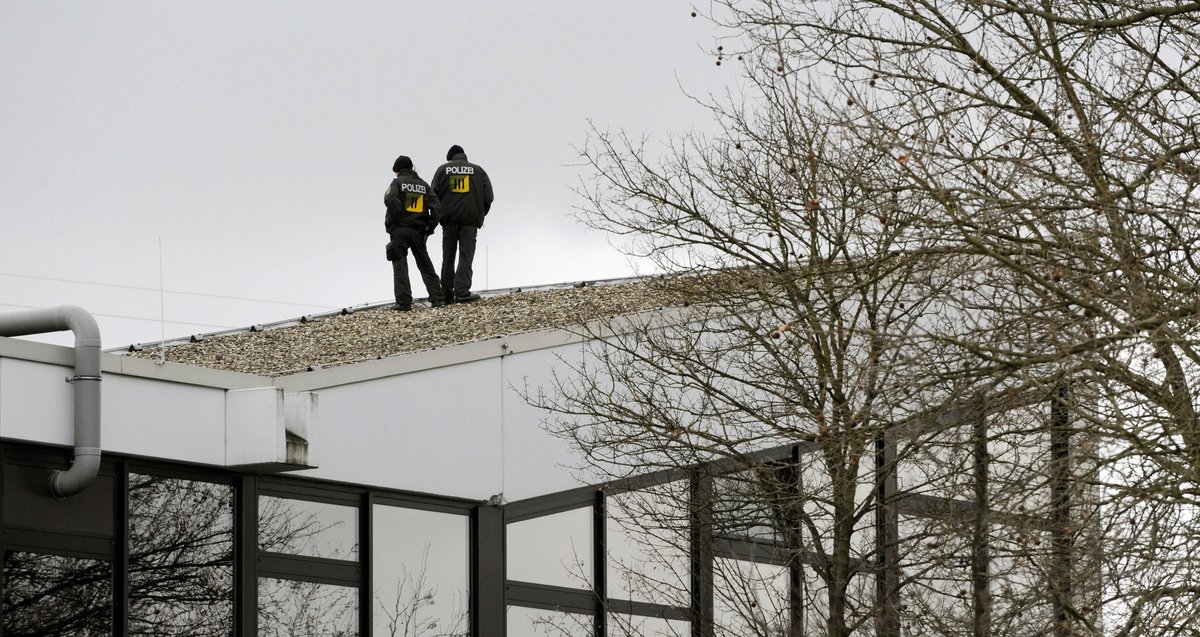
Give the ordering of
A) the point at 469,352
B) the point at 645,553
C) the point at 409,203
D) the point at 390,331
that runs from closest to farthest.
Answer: the point at 469,352, the point at 645,553, the point at 390,331, the point at 409,203

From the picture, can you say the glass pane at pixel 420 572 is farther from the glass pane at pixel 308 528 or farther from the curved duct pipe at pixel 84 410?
the curved duct pipe at pixel 84 410

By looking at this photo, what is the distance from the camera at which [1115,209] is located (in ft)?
27.0

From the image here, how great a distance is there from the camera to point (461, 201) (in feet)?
62.9

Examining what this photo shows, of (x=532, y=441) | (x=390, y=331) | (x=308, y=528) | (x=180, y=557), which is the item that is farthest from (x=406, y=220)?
(x=180, y=557)

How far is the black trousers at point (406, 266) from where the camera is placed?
64.5 feet

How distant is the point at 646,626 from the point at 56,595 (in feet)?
20.2

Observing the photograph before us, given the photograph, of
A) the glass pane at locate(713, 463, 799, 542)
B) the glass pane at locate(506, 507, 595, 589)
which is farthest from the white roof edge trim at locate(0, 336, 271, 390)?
the glass pane at locate(713, 463, 799, 542)

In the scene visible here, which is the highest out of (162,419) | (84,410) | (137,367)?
(137,367)

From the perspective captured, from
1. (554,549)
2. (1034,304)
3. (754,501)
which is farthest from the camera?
(554,549)

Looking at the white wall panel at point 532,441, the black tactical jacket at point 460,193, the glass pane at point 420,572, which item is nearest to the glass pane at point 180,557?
the glass pane at point 420,572

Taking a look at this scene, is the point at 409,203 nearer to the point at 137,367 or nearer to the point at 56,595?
the point at 137,367

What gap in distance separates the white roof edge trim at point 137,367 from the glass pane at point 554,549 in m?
3.21

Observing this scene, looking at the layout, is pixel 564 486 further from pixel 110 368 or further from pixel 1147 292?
pixel 1147 292

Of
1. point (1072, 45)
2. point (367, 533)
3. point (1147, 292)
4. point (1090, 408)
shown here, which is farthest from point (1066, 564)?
point (367, 533)
